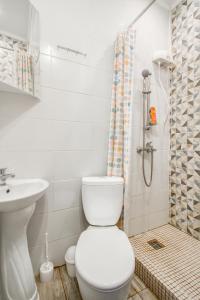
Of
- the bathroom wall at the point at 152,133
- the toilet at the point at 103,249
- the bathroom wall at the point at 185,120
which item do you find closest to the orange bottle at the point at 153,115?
the bathroom wall at the point at 152,133

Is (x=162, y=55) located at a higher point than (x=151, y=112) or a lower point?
higher

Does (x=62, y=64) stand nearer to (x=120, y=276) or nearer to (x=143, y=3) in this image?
(x=143, y=3)

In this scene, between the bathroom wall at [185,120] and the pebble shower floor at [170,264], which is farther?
the bathroom wall at [185,120]

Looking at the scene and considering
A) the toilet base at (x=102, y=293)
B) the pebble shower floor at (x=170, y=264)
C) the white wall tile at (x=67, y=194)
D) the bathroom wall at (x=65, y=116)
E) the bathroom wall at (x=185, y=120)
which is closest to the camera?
the toilet base at (x=102, y=293)

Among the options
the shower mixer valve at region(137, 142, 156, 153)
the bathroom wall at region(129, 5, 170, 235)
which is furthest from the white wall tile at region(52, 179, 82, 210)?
the shower mixer valve at region(137, 142, 156, 153)

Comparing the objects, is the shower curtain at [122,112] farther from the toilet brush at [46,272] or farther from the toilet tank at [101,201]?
the toilet brush at [46,272]

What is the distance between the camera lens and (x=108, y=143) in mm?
1519

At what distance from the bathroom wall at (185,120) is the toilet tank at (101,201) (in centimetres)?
88

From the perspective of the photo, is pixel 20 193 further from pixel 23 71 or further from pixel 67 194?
pixel 23 71

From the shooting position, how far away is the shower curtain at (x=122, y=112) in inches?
55.2

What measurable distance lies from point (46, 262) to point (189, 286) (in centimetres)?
106

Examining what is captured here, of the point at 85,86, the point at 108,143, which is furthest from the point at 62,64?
the point at 108,143

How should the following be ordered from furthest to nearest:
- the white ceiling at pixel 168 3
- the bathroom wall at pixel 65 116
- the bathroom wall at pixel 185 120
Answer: the white ceiling at pixel 168 3
the bathroom wall at pixel 185 120
the bathroom wall at pixel 65 116

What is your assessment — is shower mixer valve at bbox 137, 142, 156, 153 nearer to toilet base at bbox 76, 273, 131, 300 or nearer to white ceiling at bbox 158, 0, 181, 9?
toilet base at bbox 76, 273, 131, 300
